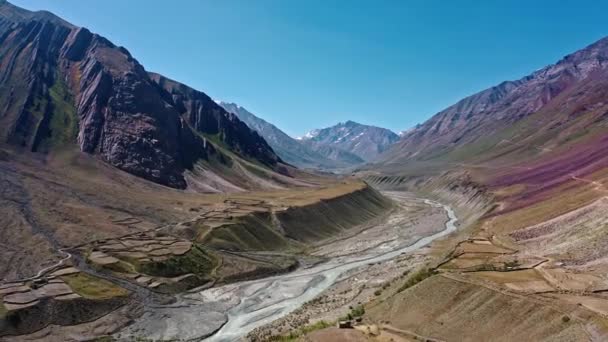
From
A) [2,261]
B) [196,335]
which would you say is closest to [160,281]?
[196,335]

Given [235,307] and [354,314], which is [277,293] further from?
[354,314]

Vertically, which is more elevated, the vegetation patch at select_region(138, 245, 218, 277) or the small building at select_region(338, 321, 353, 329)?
the small building at select_region(338, 321, 353, 329)

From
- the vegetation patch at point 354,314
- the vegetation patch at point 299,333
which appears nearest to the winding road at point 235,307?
the vegetation patch at point 299,333

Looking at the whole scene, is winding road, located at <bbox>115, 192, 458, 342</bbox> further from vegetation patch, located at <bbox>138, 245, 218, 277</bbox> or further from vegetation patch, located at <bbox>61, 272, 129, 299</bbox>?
vegetation patch, located at <bbox>61, 272, 129, 299</bbox>

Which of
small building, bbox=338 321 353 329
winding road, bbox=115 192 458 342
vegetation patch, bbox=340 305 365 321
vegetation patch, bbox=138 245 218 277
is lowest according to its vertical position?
winding road, bbox=115 192 458 342

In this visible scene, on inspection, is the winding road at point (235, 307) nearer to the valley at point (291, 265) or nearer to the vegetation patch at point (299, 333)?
the valley at point (291, 265)

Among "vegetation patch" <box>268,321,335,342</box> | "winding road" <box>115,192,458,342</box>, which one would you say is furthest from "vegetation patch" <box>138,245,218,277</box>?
"vegetation patch" <box>268,321,335,342</box>

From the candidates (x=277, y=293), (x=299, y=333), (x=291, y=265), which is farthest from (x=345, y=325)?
(x=291, y=265)

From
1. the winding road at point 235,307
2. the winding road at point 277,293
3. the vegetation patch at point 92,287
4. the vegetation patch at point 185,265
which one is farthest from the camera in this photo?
the vegetation patch at point 185,265
